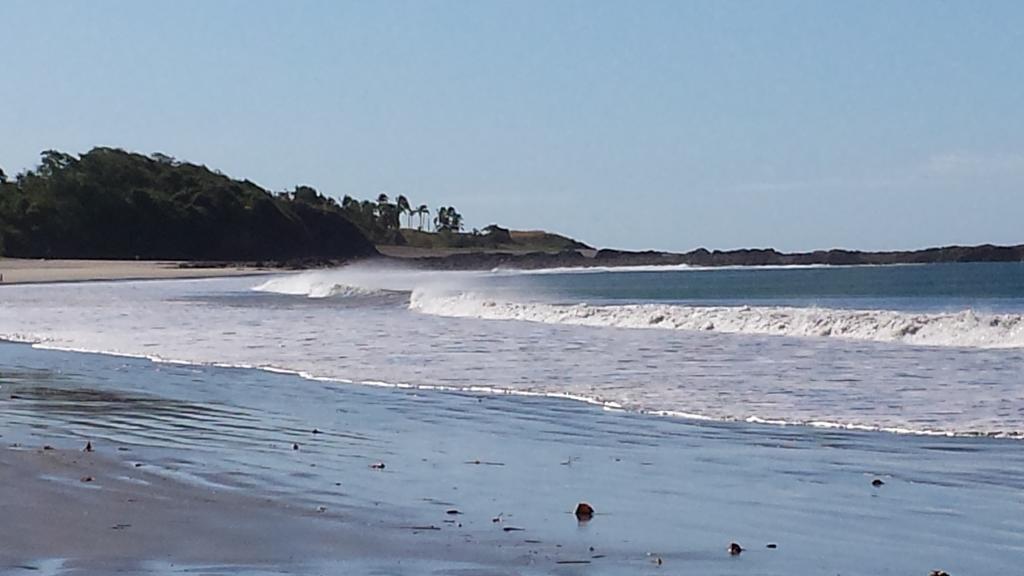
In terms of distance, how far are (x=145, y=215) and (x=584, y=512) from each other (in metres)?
134

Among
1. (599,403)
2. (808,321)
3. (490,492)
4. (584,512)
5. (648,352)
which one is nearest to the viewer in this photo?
(584,512)

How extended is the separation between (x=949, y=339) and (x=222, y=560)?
61.9ft

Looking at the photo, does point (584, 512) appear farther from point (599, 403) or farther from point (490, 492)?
point (599, 403)

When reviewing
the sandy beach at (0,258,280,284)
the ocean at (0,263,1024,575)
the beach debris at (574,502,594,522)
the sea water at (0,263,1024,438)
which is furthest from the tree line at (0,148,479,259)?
the beach debris at (574,502,594,522)

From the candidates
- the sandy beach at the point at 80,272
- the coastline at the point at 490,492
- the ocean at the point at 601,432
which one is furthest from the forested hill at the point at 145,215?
the coastline at the point at 490,492

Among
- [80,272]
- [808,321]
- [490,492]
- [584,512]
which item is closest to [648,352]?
[808,321]

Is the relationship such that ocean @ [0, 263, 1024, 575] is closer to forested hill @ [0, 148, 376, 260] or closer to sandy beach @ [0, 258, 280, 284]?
sandy beach @ [0, 258, 280, 284]

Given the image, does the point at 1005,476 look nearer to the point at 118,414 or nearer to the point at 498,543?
the point at 498,543

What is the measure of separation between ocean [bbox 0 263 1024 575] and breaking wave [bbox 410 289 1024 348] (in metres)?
0.09

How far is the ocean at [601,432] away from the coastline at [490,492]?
31mm

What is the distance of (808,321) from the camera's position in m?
27.2

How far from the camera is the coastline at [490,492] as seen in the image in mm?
7133

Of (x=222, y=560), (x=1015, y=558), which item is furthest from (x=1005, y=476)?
(x=222, y=560)

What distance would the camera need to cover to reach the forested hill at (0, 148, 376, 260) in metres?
128
